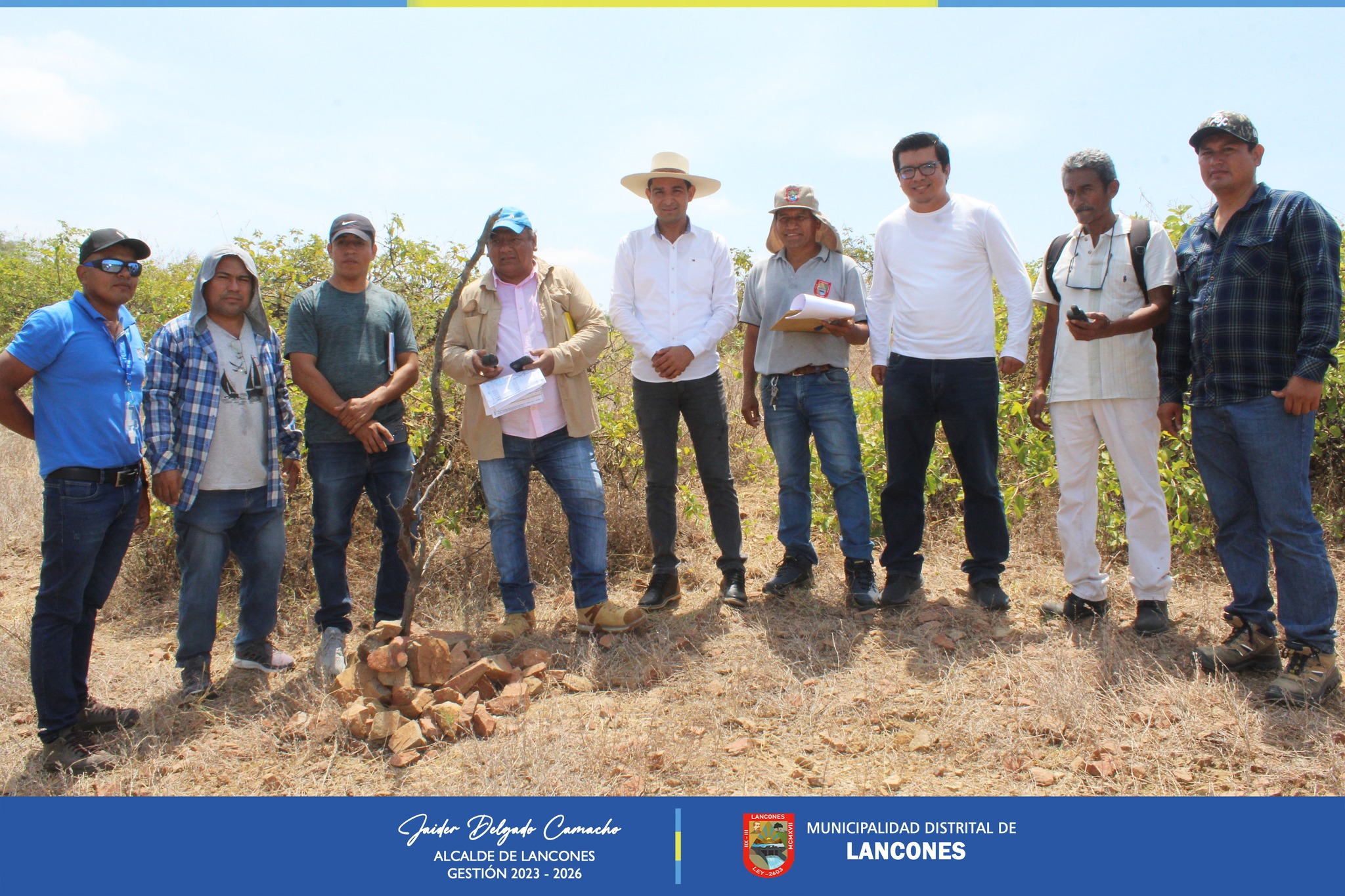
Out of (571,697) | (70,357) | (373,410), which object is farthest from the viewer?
(373,410)

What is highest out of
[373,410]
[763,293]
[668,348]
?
[763,293]

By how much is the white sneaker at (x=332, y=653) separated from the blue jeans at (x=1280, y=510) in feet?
12.1

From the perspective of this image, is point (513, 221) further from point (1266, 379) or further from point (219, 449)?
point (1266, 379)

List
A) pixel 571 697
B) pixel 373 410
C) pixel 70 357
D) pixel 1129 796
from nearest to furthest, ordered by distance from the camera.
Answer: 1. pixel 1129 796
2. pixel 70 357
3. pixel 571 697
4. pixel 373 410

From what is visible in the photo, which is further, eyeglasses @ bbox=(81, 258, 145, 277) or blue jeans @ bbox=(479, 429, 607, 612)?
blue jeans @ bbox=(479, 429, 607, 612)

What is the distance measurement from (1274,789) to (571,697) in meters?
2.36

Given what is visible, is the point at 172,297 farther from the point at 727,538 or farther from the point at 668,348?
the point at 727,538

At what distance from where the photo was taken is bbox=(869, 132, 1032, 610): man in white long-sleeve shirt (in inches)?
151

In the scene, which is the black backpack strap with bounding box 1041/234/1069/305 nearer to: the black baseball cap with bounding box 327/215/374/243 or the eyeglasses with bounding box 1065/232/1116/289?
the eyeglasses with bounding box 1065/232/1116/289

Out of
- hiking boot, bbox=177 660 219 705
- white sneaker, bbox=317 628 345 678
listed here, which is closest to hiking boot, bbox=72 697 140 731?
hiking boot, bbox=177 660 219 705

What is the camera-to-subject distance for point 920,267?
3.90 meters

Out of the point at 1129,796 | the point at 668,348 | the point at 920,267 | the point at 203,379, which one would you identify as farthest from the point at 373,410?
the point at 1129,796

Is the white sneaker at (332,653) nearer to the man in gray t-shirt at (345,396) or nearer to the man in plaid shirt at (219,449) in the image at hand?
the man in gray t-shirt at (345,396)
